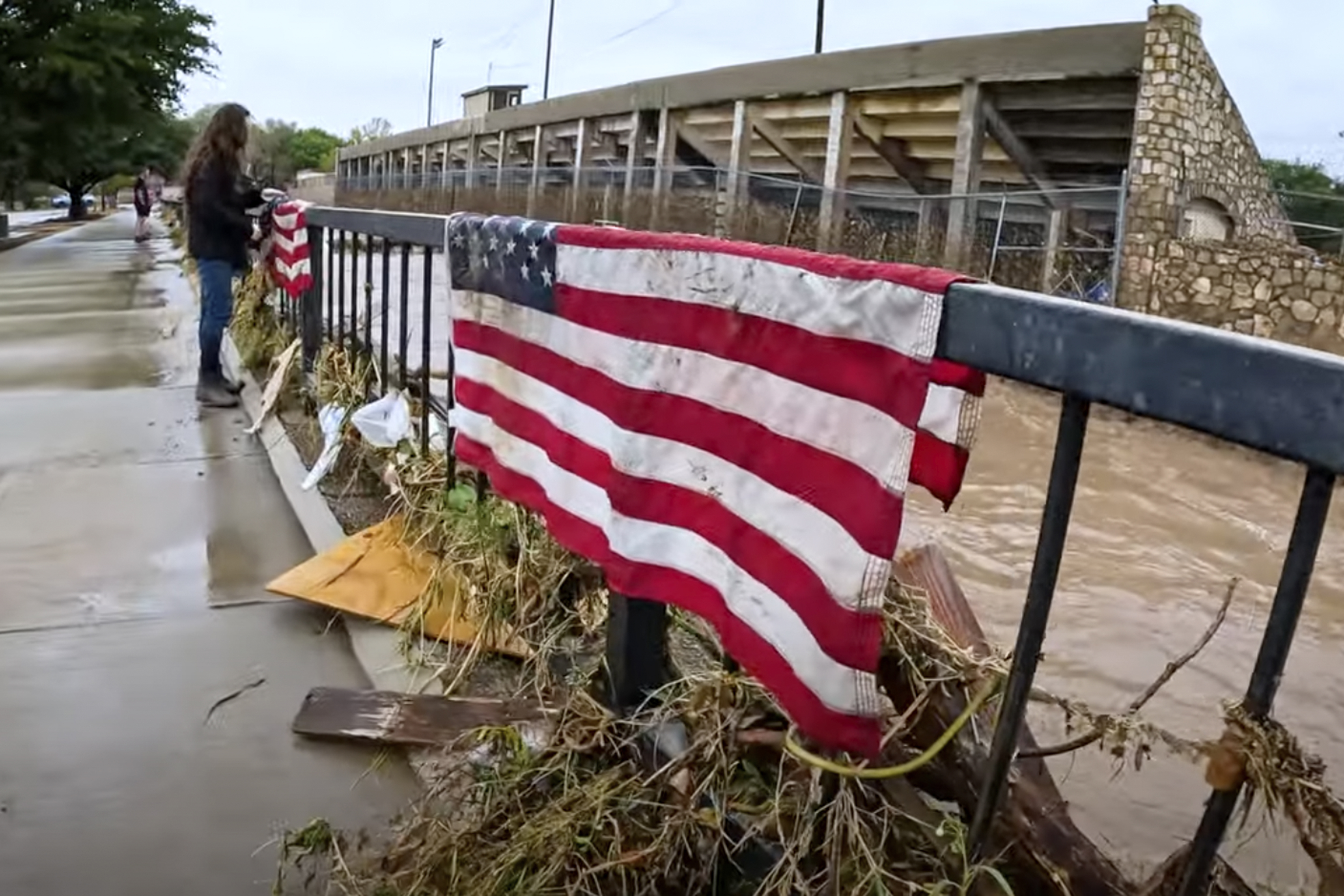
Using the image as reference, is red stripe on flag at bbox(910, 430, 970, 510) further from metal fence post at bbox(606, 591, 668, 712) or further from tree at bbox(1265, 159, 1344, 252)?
tree at bbox(1265, 159, 1344, 252)

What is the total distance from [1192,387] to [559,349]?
1518 mm

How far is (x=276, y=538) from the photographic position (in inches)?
173

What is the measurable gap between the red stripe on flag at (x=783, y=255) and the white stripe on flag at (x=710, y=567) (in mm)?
482

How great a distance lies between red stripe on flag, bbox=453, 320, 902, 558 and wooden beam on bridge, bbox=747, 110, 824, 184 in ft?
56.7

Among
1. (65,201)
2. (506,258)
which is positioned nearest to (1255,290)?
(506,258)

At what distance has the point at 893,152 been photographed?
18.7 meters

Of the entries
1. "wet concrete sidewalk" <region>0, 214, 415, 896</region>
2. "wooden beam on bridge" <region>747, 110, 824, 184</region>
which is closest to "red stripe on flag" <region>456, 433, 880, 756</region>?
"wet concrete sidewalk" <region>0, 214, 415, 896</region>

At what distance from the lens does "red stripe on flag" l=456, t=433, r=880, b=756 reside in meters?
1.70

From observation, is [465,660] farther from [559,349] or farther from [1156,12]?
[1156,12]

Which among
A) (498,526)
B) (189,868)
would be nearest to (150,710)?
(189,868)

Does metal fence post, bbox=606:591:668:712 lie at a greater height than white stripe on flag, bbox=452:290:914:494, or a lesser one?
lesser

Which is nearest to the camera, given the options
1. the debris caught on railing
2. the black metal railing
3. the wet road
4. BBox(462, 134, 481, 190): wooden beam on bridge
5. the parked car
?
the black metal railing

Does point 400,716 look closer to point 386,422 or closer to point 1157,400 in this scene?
point 386,422

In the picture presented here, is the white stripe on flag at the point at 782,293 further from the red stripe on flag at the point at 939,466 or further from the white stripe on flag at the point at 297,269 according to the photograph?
the white stripe on flag at the point at 297,269
